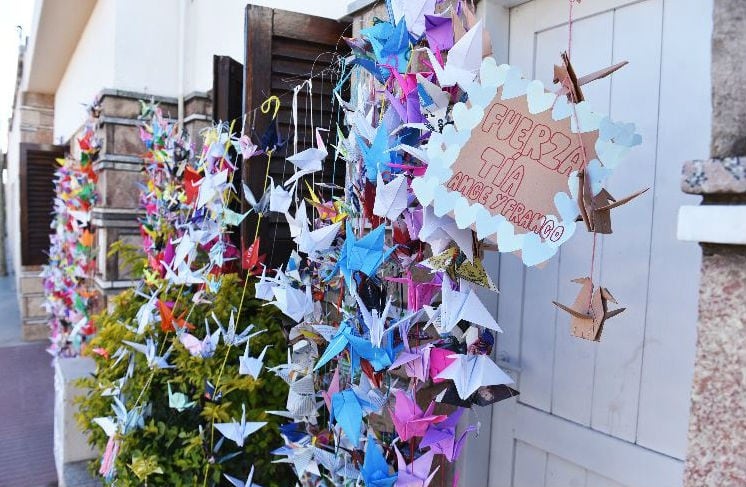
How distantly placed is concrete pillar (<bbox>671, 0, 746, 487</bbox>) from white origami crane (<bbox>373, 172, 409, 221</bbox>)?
569 millimetres

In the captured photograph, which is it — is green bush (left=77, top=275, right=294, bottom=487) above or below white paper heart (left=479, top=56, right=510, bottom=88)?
below

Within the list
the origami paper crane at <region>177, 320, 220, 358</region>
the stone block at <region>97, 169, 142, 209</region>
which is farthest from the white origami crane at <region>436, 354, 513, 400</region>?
the stone block at <region>97, 169, 142, 209</region>

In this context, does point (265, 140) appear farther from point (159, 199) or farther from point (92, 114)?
point (92, 114)

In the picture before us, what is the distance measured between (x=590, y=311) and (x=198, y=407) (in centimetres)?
172

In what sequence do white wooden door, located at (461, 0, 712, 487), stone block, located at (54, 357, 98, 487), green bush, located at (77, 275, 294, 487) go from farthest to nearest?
stone block, located at (54, 357, 98, 487)
green bush, located at (77, 275, 294, 487)
white wooden door, located at (461, 0, 712, 487)

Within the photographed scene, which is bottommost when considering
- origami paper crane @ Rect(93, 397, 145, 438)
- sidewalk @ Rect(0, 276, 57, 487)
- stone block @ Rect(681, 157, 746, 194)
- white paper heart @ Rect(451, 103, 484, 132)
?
sidewalk @ Rect(0, 276, 57, 487)

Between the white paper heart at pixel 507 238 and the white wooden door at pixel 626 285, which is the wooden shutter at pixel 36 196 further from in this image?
the white paper heart at pixel 507 238

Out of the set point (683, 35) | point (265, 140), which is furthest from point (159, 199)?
point (683, 35)

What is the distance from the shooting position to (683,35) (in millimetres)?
1408

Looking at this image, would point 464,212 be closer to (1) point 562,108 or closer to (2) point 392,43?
(1) point 562,108

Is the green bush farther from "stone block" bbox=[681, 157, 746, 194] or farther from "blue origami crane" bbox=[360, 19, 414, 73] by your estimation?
"stone block" bbox=[681, 157, 746, 194]

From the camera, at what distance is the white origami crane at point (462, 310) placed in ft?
3.73

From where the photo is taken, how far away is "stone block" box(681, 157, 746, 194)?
33.9 inches

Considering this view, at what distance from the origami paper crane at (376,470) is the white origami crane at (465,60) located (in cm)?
88
